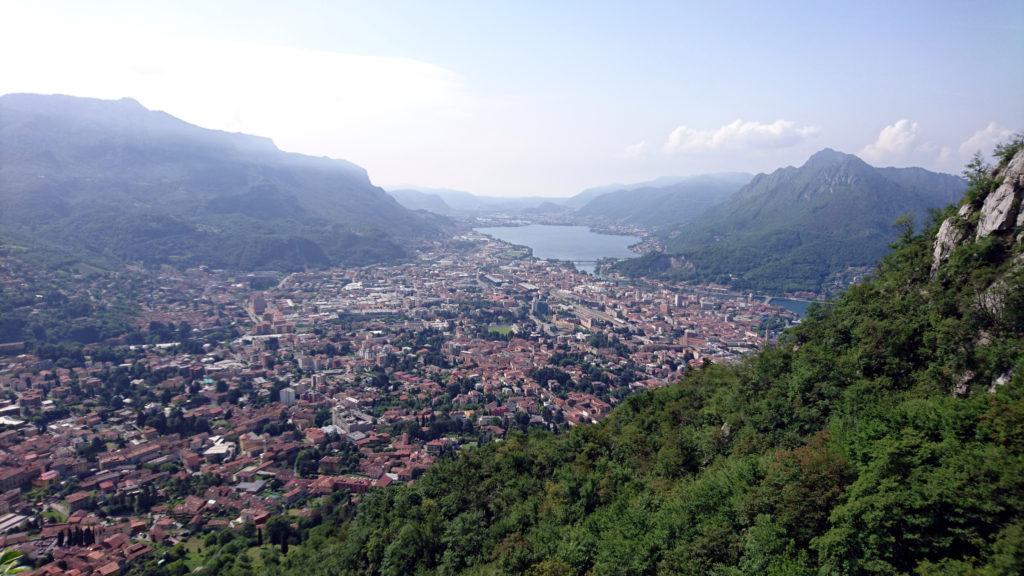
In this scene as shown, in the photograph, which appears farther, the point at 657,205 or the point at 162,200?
the point at 657,205

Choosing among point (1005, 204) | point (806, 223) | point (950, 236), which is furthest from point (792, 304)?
point (1005, 204)

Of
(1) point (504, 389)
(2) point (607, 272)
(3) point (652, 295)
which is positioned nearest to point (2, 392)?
(1) point (504, 389)

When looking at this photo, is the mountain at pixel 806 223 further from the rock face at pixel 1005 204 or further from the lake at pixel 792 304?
the rock face at pixel 1005 204

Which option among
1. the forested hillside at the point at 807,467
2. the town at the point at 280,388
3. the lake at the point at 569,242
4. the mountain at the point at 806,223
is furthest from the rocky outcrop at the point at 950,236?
the lake at the point at 569,242

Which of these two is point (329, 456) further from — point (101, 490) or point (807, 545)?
point (807, 545)

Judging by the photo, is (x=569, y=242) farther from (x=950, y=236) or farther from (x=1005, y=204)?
(x=1005, y=204)

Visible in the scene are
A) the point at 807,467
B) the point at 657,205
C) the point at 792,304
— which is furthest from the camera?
the point at 657,205

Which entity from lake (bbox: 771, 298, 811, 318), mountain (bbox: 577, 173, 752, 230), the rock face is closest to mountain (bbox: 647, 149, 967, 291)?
lake (bbox: 771, 298, 811, 318)
